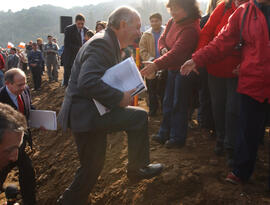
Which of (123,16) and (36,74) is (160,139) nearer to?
(123,16)

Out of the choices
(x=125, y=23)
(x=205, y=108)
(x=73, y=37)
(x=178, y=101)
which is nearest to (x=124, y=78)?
(x=125, y=23)

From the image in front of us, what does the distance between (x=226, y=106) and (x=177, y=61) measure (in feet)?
2.55

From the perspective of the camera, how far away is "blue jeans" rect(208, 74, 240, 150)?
120 inches

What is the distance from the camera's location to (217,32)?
3.15m

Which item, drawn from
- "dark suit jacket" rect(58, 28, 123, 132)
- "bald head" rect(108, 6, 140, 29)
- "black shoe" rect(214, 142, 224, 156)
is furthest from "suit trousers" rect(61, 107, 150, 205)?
"black shoe" rect(214, 142, 224, 156)

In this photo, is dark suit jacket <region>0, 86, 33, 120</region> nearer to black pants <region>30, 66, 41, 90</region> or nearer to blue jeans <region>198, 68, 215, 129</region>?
blue jeans <region>198, 68, 215, 129</region>

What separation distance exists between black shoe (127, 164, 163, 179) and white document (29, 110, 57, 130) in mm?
1188

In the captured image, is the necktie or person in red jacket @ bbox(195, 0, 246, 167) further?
the necktie

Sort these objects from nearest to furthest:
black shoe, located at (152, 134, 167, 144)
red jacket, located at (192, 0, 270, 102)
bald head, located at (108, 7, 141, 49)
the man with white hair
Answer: the man with white hair → red jacket, located at (192, 0, 270, 102) → bald head, located at (108, 7, 141, 49) → black shoe, located at (152, 134, 167, 144)

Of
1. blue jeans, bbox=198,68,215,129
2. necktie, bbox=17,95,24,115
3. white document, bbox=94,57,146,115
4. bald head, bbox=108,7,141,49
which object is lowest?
blue jeans, bbox=198,68,215,129

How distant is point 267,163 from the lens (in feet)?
10.9

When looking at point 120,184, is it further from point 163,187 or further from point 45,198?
point 45,198

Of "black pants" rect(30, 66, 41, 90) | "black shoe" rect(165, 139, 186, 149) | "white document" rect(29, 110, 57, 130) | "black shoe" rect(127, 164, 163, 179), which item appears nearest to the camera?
"black shoe" rect(127, 164, 163, 179)

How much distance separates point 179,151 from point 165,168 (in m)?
0.47
